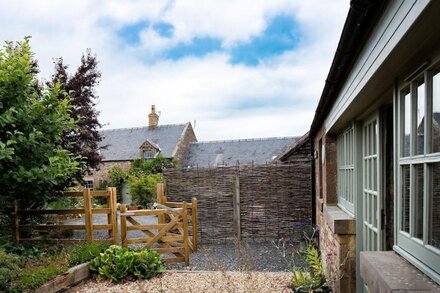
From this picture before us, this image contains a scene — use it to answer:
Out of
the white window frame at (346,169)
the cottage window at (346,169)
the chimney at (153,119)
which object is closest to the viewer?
the white window frame at (346,169)

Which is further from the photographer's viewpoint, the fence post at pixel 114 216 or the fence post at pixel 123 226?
the fence post at pixel 114 216

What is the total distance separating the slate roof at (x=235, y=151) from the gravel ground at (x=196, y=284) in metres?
16.1

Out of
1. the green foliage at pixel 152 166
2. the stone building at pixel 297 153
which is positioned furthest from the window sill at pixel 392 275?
the green foliage at pixel 152 166

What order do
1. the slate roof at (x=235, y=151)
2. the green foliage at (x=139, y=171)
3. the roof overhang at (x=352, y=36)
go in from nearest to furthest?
1. the roof overhang at (x=352, y=36)
2. the green foliage at (x=139, y=171)
3. the slate roof at (x=235, y=151)

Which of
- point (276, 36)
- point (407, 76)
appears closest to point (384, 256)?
point (407, 76)

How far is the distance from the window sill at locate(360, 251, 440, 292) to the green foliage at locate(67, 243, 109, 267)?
512cm

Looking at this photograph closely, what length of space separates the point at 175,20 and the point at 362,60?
251 inches

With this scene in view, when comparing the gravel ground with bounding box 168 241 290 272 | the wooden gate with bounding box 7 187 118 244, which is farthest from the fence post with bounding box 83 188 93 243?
the gravel ground with bounding box 168 241 290 272

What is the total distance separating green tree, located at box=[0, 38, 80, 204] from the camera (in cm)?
555

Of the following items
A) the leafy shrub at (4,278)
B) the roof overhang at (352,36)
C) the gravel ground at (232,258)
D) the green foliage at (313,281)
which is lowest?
the gravel ground at (232,258)

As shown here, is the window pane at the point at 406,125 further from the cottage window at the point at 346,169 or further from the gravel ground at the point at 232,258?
the gravel ground at the point at 232,258

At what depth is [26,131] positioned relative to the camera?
5.89 meters

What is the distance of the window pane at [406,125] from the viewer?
197 centimetres

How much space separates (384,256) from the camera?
2111 mm
